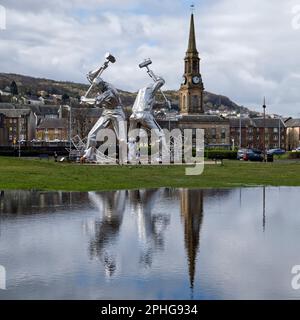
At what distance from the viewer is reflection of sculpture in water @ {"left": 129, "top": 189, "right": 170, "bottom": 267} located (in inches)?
619

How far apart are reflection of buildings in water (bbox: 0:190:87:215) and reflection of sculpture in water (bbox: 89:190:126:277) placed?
0.89 meters

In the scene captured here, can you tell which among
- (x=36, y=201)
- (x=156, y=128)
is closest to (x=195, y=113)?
(x=156, y=128)

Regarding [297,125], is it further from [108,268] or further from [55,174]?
[108,268]

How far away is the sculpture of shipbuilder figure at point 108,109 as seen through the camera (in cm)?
5416

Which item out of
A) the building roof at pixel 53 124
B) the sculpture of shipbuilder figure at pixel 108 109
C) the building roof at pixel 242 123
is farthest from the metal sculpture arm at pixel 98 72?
the building roof at pixel 242 123

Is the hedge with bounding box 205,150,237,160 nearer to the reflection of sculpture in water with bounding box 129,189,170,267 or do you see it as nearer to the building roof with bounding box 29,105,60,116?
the reflection of sculpture in water with bounding box 129,189,170,267

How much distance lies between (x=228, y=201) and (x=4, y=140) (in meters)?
122

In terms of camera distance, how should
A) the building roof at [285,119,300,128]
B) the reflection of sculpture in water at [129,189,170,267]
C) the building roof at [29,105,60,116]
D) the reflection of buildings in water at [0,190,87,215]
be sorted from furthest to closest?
the building roof at [29,105,60,116], the building roof at [285,119,300,128], the reflection of buildings in water at [0,190,87,215], the reflection of sculpture in water at [129,189,170,267]

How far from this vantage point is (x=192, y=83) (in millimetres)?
172250

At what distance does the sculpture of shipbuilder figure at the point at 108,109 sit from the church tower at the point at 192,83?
112581 millimetres

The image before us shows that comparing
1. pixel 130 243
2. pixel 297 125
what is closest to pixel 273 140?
pixel 297 125

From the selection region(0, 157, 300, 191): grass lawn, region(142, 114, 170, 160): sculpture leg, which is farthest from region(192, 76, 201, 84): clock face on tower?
region(0, 157, 300, 191): grass lawn

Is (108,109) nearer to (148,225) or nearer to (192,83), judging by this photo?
(148,225)

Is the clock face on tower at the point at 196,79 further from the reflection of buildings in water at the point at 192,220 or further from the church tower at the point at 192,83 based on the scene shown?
the reflection of buildings in water at the point at 192,220
